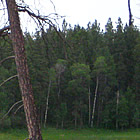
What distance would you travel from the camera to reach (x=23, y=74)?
4.59 meters

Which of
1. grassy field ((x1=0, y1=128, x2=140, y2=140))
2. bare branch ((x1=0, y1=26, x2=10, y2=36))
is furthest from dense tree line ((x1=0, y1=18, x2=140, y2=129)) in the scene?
bare branch ((x1=0, y1=26, x2=10, y2=36))

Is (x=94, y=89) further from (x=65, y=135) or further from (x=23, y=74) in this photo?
(x=23, y=74)

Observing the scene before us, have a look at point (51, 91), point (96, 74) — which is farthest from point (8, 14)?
point (96, 74)

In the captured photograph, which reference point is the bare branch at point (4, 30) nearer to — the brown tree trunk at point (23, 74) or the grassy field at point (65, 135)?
the brown tree trunk at point (23, 74)

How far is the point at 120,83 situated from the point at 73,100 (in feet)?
32.2

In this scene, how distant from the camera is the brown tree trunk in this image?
451 cm

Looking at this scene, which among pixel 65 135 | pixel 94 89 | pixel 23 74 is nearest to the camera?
pixel 23 74

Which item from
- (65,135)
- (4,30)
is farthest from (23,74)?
(65,135)

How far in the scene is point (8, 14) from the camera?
15.6 ft

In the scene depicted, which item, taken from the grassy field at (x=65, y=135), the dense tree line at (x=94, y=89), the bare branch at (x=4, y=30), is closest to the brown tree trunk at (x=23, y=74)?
the bare branch at (x=4, y=30)

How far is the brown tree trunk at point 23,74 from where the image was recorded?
4.51 meters

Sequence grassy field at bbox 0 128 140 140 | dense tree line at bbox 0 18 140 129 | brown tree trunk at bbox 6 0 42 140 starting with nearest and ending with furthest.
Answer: brown tree trunk at bbox 6 0 42 140, grassy field at bbox 0 128 140 140, dense tree line at bbox 0 18 140 129

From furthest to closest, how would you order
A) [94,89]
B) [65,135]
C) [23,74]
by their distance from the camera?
[94,89], [65,135], [23,74]

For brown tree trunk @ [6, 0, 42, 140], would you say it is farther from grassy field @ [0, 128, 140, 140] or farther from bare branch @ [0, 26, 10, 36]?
grassy field @ [0, 128, 140, 140]
